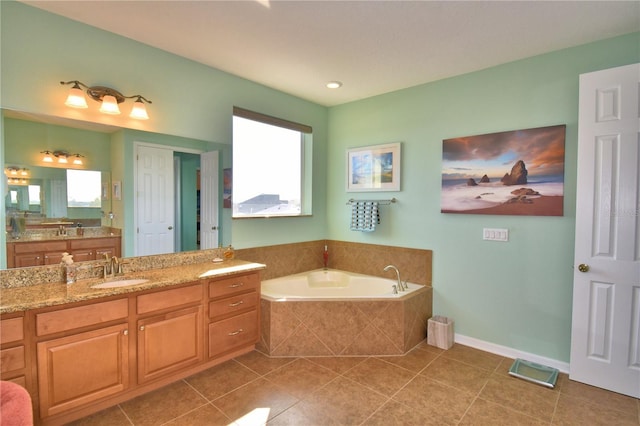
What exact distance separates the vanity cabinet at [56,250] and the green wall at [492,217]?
2.67 meters

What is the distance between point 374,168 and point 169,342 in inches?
109

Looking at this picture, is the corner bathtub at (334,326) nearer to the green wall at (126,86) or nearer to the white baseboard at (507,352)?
the white baseboard at (507,352)

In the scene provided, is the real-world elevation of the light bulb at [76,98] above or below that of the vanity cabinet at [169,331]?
above

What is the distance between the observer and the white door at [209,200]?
310 cm

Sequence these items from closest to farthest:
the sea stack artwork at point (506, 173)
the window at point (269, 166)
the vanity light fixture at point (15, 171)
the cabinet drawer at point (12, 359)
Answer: the cabinet drawer at point (12, 359), the vanity light fixture at point (15, 171), the sea stack artwork at point (506, 173), the window at point (269, 166)

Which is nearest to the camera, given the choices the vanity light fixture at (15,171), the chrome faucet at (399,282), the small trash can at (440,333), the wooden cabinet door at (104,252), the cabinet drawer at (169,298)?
the vanity light fixture at (15,171)

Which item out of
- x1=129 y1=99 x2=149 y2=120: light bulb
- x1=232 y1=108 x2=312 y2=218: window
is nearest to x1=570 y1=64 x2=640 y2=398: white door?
x1=232 y1=108 x2=312 y2=218: window

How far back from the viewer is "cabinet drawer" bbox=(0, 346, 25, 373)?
1.75m

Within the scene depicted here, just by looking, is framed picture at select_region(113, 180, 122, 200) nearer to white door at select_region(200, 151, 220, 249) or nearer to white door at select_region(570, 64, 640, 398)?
white door at select_region(200, 151, 220, 249)

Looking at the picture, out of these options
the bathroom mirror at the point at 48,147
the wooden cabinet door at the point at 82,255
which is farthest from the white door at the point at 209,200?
the wooden cabinet door at the point at 82,255

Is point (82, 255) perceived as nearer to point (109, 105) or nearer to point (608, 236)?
point (109, 105)

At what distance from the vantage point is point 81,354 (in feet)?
6.63

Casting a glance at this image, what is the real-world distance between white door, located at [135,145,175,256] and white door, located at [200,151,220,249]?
11.4 inches

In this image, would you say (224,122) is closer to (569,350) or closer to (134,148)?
(134,148)
